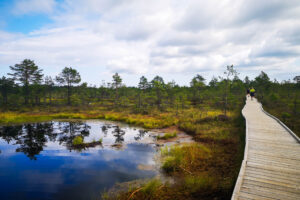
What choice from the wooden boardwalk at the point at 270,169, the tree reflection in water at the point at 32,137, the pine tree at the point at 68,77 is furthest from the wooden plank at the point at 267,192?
the pine tree at the point at 68,77

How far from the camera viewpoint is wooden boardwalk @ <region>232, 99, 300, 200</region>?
4.57m

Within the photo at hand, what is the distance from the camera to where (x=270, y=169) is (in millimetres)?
5844

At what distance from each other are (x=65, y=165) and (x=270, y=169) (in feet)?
36.7

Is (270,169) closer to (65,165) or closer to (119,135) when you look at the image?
(65,165)

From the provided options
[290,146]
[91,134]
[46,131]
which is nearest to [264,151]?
[290,146]

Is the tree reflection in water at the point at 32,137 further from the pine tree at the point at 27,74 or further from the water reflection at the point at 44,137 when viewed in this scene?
the pine tree at the point at 27,74

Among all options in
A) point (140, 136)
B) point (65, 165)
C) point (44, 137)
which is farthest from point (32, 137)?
point (140, 136)

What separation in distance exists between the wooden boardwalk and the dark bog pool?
4.96 m

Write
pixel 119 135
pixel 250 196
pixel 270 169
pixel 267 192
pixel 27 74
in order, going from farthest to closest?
1. pixel 27 74
2. pixel 119 135
3. pixel 270 169
4. pixel 267 192
5. pixel 250 196

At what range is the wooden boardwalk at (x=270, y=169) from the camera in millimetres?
4566

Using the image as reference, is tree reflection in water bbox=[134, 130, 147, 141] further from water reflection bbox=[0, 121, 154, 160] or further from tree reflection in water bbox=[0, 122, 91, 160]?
tree reflection in water bbox=[0, 122, 91, 160]

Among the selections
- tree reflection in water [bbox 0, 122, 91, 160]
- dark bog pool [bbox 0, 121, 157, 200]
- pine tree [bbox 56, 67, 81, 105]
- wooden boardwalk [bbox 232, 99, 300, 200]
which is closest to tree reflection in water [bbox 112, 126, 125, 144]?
dark bog pool [bbox 0, 121, 157, 200]

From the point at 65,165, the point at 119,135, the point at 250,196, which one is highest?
→ the point at 250,196

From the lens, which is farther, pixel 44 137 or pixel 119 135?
pixel 119 135
